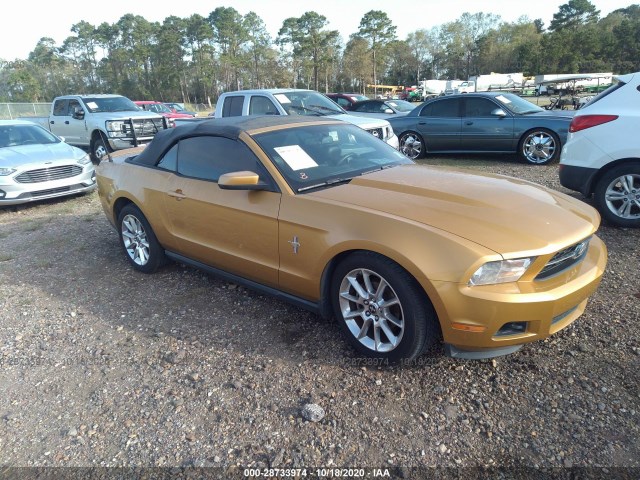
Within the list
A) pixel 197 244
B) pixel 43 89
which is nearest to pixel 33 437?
pixel 197 244

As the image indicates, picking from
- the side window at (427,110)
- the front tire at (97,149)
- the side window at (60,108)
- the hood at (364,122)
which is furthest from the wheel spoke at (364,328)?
the side window at (60,108)

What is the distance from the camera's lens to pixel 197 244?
12.9ft

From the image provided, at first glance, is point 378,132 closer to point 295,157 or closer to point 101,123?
point 295,157

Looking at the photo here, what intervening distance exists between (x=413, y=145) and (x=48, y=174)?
7396 mm

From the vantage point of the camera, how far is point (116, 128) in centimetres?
1130

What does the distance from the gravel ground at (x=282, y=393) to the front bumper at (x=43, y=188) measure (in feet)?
14.1

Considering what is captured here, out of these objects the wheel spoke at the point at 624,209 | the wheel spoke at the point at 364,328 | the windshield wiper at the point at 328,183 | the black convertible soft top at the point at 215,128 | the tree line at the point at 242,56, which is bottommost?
the wheel spoke at the point at 364,328

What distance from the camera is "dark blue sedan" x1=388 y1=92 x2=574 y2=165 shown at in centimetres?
892

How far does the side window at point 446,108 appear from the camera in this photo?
32.4ft

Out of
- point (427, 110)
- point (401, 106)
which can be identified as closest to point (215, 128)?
point (427, 110)

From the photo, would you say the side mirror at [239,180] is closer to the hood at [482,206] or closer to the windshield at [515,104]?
the hood at [482,206]

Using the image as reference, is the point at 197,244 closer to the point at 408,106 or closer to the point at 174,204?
the point at 174,204

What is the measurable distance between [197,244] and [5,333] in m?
1.68

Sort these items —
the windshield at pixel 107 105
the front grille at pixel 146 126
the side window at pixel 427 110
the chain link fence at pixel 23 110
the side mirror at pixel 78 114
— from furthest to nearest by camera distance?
the chain link fence at pixel 23 110
the windshield at pixel 107 105
the side mirror at pixel 78 114
the front grille at pixel 146 126
the side window at pixel 427 110
